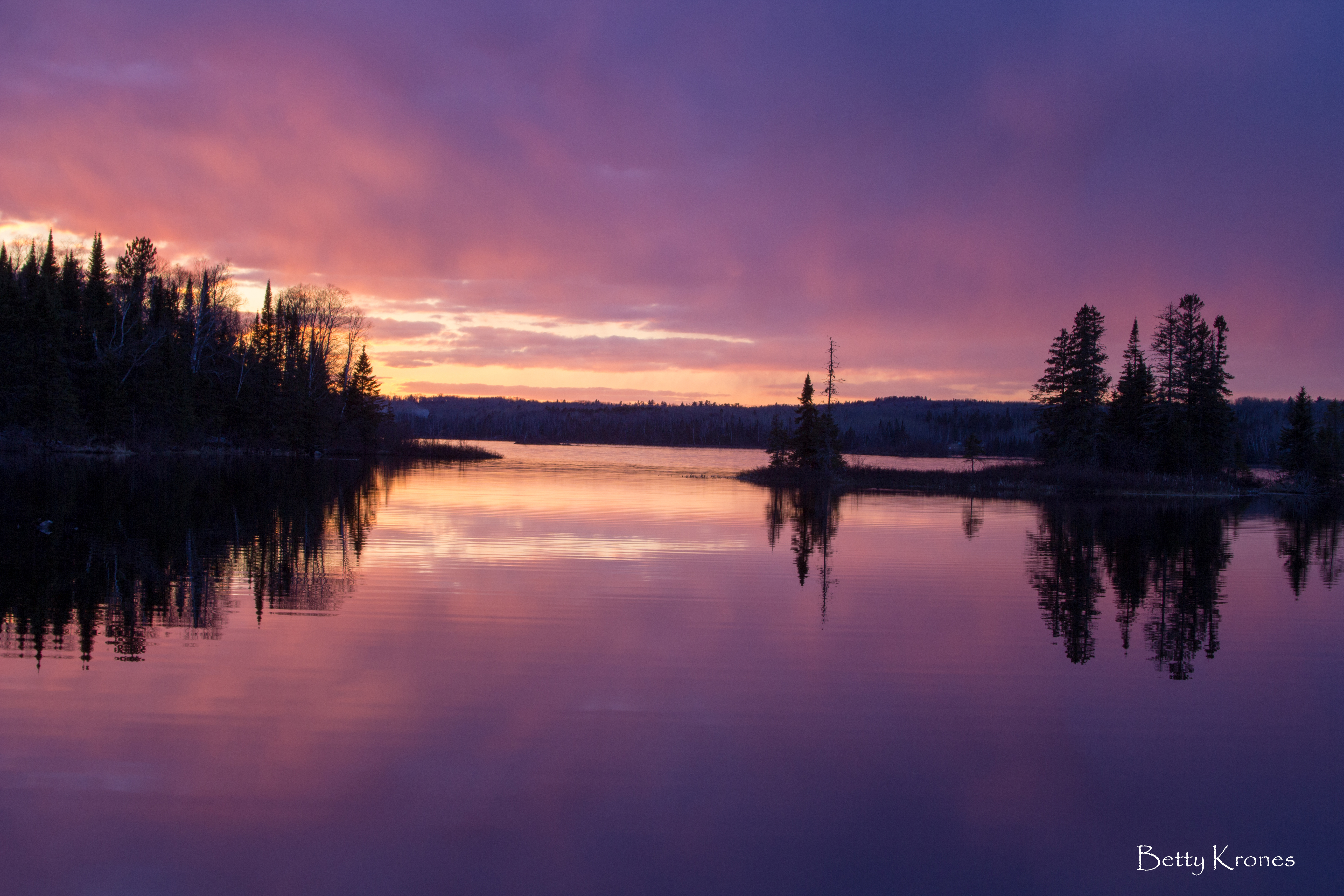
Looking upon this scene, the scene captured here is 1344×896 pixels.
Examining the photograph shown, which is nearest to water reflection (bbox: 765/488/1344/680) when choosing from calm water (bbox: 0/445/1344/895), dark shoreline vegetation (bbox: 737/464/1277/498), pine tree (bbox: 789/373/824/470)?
calm water (bbox: 0/445/1344/895)

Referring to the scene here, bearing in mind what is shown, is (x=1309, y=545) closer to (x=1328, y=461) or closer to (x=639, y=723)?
(x=639, y=723)

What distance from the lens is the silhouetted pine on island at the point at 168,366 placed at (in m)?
58.8

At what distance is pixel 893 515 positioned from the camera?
36219 millimetres

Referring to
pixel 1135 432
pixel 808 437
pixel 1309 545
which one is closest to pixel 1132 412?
pixel 1135 432

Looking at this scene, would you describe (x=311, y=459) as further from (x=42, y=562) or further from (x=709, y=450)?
(x=709, y=450)

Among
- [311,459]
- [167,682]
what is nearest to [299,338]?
[311,459]

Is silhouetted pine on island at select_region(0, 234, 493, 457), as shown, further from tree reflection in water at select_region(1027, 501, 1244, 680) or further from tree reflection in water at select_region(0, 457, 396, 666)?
tree reflection in water at select_region(1027, 501, 1244, 680)

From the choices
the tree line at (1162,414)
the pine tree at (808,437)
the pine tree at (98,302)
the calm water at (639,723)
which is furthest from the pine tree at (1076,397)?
the pine tree at (98,302)

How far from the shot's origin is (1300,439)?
70.3 meters

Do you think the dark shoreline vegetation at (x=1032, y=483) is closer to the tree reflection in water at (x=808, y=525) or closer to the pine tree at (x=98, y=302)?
the tree reflection in water at (x=808, y=525)

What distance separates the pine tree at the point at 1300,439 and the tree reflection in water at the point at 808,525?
42.1 m

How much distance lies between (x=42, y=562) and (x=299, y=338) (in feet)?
259

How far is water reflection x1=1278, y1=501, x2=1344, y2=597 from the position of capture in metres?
21.8

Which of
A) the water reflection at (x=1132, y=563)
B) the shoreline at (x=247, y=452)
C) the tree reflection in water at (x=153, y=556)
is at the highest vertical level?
the shoreline at (x=247, y=452)
